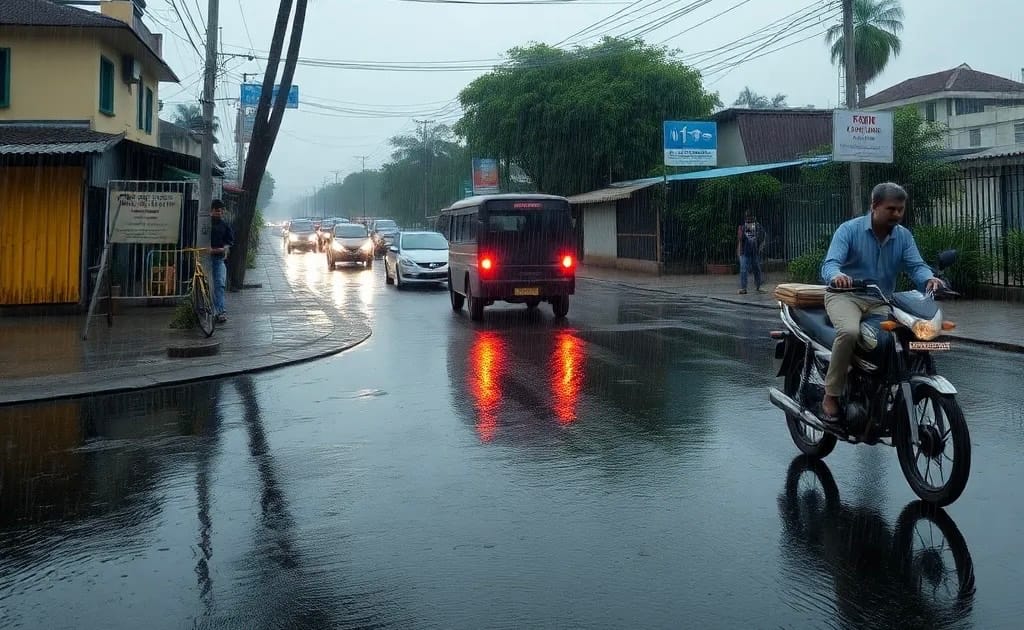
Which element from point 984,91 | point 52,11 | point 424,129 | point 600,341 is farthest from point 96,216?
point 424,129

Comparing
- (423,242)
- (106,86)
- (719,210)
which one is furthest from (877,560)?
(719,210)

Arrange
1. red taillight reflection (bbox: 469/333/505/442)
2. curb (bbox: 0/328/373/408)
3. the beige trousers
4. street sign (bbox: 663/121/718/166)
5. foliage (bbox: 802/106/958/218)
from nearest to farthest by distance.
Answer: the beige trousers < red taillight reflection (bbox: 469/333/505/442) < curb (bbox: 0/328/373/408) < foliage (bbox: 802/106/958/218) < street sign (bbox: 663/121/718/166)

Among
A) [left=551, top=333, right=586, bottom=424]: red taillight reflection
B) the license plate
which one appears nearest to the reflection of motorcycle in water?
the license plate

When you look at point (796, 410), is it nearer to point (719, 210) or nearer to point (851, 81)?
point (851, 81)

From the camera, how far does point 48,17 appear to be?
2180 cm

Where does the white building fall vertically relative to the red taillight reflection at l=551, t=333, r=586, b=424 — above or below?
above

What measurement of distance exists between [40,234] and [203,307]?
5483 millimetres

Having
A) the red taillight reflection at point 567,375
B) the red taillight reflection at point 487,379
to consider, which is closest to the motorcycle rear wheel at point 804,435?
the red taillight reflection at point 567,375

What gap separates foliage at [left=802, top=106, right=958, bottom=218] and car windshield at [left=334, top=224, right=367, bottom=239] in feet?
61.6

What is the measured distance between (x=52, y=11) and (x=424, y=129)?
7990 centimetres

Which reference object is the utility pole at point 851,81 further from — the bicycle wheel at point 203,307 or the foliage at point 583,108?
the foliage at point 583,108

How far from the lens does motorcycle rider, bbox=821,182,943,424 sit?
6.20 metres

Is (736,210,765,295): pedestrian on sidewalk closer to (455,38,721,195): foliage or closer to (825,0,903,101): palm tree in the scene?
(455,38,721,195): foliage

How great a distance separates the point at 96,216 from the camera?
1859cm
